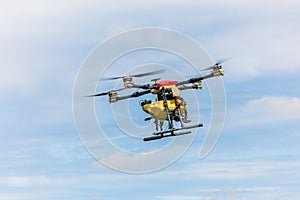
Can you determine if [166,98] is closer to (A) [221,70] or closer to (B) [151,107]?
(B) [151,107]

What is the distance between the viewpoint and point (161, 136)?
13300 centimetres

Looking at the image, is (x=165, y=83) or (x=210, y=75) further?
(x=165, y=83)

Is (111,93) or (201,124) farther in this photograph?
(111,93)

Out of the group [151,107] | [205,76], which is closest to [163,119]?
[151,107]

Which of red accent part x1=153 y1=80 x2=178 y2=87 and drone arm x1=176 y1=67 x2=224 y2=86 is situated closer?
drone arm x1=176 y1=67 x2=224 y2=86

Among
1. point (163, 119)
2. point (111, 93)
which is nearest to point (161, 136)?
point (163, 119)

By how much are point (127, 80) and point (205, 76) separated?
16259mm

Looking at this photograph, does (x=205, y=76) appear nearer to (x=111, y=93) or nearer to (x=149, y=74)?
(x=149, y=74)

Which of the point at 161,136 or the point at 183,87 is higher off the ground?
the point at 183,87

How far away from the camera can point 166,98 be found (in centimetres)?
13900

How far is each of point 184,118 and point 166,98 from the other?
18.6ft

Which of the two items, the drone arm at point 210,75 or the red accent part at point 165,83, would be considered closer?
the drone arm at point 210,75

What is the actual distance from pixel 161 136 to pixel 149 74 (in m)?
13.8

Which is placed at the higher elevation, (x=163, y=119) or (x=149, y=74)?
(x=149, y=74)
